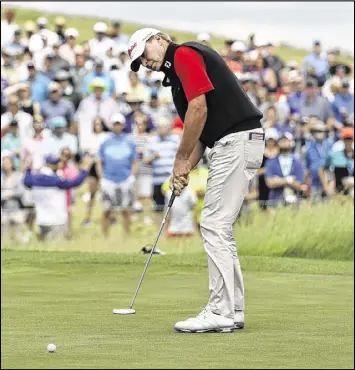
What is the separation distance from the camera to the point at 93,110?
809 inches

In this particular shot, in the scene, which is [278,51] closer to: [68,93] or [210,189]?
[68,93]

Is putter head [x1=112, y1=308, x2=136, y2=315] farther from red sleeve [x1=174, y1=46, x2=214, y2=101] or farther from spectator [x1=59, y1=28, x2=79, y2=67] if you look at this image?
spectator [x1=59, y1=28, x2=79, y2=67]

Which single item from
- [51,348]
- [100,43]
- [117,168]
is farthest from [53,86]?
[51,348]

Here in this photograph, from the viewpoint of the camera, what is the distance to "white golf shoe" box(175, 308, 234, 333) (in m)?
7.24

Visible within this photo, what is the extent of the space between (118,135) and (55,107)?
272 centimetres

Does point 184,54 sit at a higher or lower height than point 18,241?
higher

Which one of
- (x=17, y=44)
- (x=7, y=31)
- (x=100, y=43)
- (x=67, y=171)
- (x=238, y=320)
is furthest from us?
(x=7, y=31)

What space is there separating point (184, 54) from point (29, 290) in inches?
136

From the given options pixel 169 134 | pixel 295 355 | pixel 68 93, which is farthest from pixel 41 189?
pixel 295 355

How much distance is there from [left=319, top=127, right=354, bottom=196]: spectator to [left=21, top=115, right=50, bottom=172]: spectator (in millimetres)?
4643

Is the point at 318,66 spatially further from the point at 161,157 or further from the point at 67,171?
the point at 67,171

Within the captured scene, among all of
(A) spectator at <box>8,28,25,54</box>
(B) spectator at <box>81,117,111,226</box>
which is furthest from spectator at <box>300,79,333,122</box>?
→ (A) spectator at <box>8,28,25,54</box>

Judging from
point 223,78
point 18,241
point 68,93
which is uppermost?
point 223,78

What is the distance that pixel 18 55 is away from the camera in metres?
23.2
